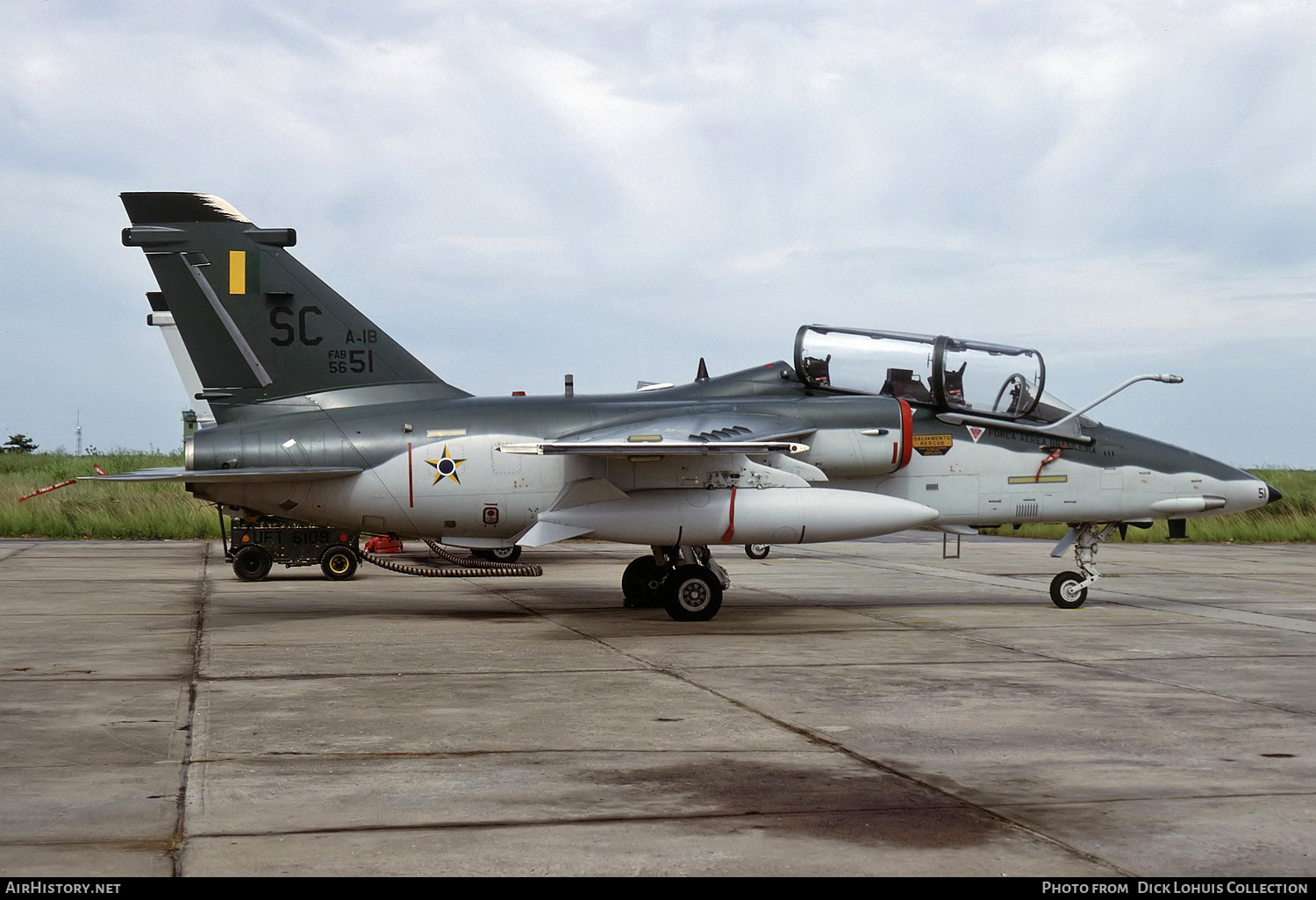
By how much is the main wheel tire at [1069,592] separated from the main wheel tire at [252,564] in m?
10.6

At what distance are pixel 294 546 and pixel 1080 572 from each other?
35.5 ft

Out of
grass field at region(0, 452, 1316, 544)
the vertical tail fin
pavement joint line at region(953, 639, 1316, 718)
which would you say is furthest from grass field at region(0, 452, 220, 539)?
pavement joint line at region(953, 639, 1316, 718)

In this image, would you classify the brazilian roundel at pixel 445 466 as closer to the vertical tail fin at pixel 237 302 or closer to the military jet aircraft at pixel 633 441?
the military jet aircraft at pixel 633 441

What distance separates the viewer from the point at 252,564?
17.6 meters

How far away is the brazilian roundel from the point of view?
12.3 m

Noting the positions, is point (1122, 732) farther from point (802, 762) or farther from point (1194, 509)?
point (1194, 509)

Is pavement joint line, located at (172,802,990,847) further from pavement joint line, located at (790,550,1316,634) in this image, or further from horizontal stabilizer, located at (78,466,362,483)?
pavement joint line, located at (790,550,1316,634)

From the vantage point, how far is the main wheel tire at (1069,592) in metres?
13.7

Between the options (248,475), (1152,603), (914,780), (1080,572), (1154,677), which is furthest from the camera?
(1152,603)

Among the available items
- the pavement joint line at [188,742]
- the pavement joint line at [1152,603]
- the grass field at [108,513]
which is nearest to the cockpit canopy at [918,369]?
the pavement joint line at [1152,603]

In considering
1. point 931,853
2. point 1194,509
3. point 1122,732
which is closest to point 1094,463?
point 1194,509

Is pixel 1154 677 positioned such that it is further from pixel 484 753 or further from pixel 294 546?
pixel 294 546

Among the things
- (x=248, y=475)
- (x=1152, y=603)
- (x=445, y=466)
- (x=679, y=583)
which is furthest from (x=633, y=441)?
(x=1152, y=603)

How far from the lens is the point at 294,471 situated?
12.1 metres
